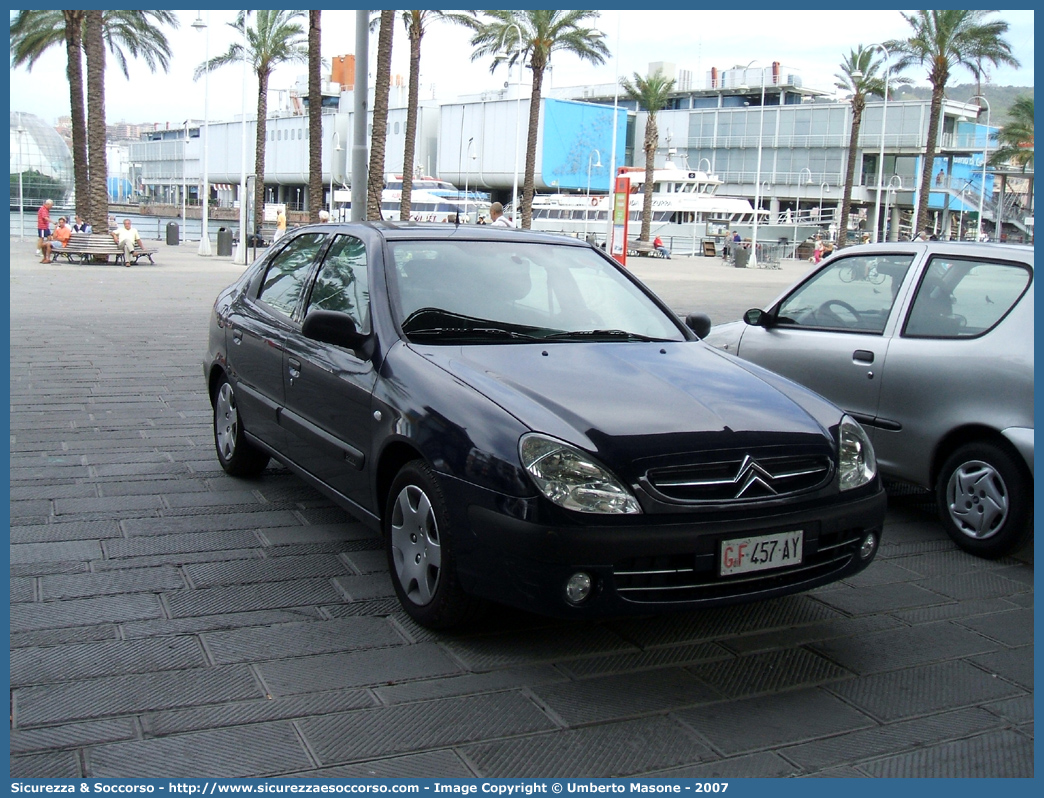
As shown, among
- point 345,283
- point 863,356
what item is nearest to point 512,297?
point 345,283

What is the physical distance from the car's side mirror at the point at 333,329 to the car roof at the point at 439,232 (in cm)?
65

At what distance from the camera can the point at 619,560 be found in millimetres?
3568

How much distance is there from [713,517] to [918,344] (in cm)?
269

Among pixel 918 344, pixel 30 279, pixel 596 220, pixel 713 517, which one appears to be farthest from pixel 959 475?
pixel 596 220

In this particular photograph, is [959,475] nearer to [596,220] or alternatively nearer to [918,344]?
[918,344]

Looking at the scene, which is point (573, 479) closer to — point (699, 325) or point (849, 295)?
point (699, 325)

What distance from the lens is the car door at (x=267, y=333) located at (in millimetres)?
5578

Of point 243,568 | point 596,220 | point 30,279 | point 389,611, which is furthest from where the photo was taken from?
point 596,220

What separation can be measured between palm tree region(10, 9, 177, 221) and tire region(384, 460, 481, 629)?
32140 mm

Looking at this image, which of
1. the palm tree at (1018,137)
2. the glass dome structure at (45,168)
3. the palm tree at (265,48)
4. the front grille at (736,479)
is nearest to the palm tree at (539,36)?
the palm tree at (265,48)

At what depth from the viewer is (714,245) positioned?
58.9m

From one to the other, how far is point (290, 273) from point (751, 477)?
10.3 ft

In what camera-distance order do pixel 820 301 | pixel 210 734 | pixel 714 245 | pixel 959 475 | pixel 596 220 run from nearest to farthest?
pixel 210 734
pixel 959 475
pixel 820 301
pixel 714 245
pixel 596 220

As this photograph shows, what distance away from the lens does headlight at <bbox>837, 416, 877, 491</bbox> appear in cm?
410
